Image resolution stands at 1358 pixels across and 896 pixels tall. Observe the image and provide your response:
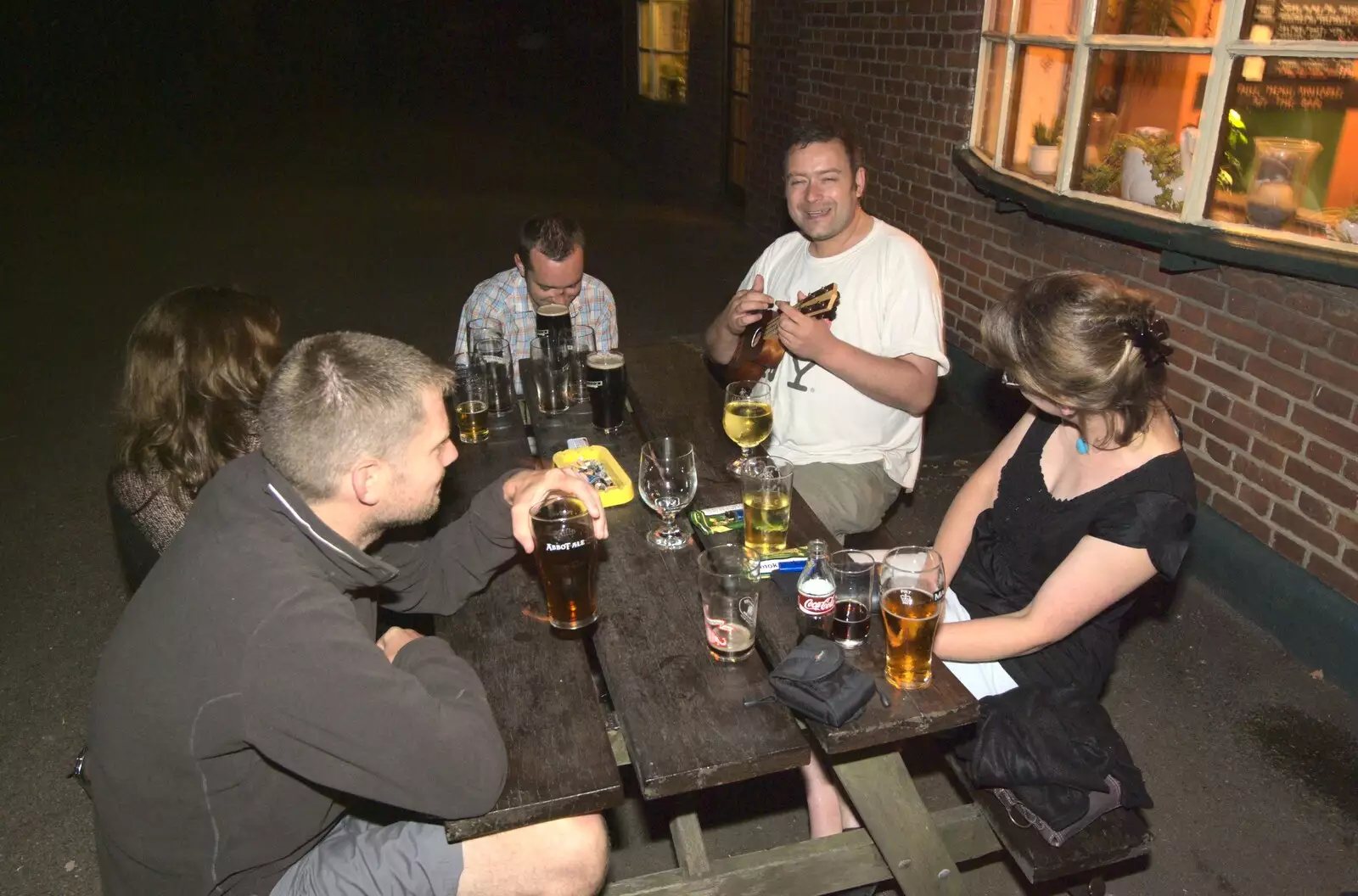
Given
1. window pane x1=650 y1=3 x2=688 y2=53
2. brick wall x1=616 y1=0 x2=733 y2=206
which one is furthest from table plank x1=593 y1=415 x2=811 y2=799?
window pane x1=650 y1=3 x2=688 y2=53

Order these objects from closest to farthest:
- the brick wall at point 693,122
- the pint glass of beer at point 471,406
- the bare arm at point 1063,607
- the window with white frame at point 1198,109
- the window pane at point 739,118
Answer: the bare arm at point 1063,607
the pint glass of beer at point 471,406
the window with white frame at point 1198,109
the window pane at point 739,118
the brick wall at point 693,122

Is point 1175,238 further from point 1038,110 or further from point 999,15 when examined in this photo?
point 999,15

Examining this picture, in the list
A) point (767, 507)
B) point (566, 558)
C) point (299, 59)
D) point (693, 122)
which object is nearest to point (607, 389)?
point (767, 507)

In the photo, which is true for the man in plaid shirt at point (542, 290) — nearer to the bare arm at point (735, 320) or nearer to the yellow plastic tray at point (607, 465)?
the bare arm at point (735, 320)

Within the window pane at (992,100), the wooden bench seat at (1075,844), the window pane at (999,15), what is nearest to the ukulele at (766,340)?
the wooden bench seat at (1075,844)

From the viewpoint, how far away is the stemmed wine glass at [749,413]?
2.49 meters

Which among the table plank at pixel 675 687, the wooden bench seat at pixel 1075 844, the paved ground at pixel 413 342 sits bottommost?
the paved ground at pixel 413 342

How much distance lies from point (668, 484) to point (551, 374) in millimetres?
934

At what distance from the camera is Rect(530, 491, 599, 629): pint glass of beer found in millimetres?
1856

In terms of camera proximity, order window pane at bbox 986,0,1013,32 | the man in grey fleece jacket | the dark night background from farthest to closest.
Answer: the dark night background, window pane at bbox 986,0,1013,32, the man in grey fleece jacket

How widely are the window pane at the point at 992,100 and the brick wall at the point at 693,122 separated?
19.0 ft

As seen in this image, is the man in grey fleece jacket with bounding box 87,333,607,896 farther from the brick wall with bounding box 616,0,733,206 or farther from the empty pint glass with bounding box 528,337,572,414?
the brick wall with bounding box 616,0,733,206

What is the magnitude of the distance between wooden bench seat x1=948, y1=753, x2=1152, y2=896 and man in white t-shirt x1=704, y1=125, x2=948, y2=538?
125 cm

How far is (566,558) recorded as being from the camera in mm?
1890
